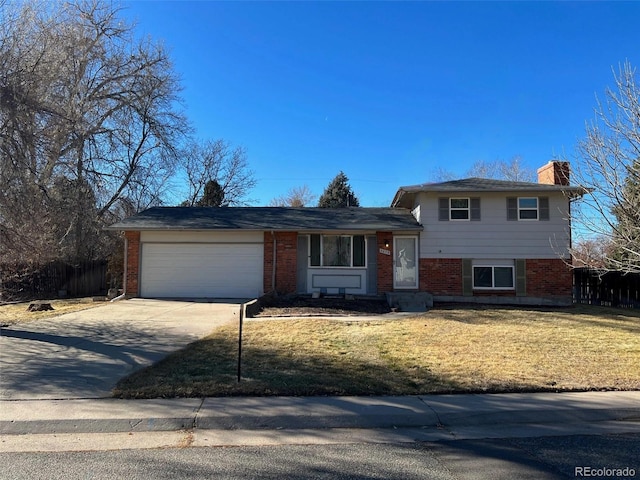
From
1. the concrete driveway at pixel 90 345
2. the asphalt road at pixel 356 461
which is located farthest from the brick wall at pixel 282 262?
the asphalt road at pixel 356 461

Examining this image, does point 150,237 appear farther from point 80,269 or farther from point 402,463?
point 402,463

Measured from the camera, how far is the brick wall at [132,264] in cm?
1742

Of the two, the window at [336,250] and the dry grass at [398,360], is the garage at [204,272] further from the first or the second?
the dry grass at [398,360]

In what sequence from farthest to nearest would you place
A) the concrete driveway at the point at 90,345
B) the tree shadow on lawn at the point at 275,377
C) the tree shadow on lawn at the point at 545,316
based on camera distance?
the tree shadow on lawn at the point at 545,316, the concrete driveway at the point at 90,345, the tree shadow on lawn at the point at 275,377

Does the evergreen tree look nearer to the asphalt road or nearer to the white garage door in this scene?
the white garage door

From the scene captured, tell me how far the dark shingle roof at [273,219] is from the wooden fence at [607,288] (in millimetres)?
7888

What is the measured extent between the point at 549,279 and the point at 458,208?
14.2 ft

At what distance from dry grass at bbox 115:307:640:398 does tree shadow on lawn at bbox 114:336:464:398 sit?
0.01m

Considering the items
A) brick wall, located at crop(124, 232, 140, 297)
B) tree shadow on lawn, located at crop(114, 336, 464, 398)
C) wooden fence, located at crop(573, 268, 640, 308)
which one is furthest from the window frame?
tree shadow on lawn, located at crop(114, 336, 464, 398)

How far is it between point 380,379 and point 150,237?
1383 cm

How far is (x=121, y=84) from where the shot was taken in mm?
26828

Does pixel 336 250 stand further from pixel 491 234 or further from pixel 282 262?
pixel 491 234

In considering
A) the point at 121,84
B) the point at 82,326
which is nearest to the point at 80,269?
the point at 121,84

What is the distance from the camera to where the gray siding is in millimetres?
16969
